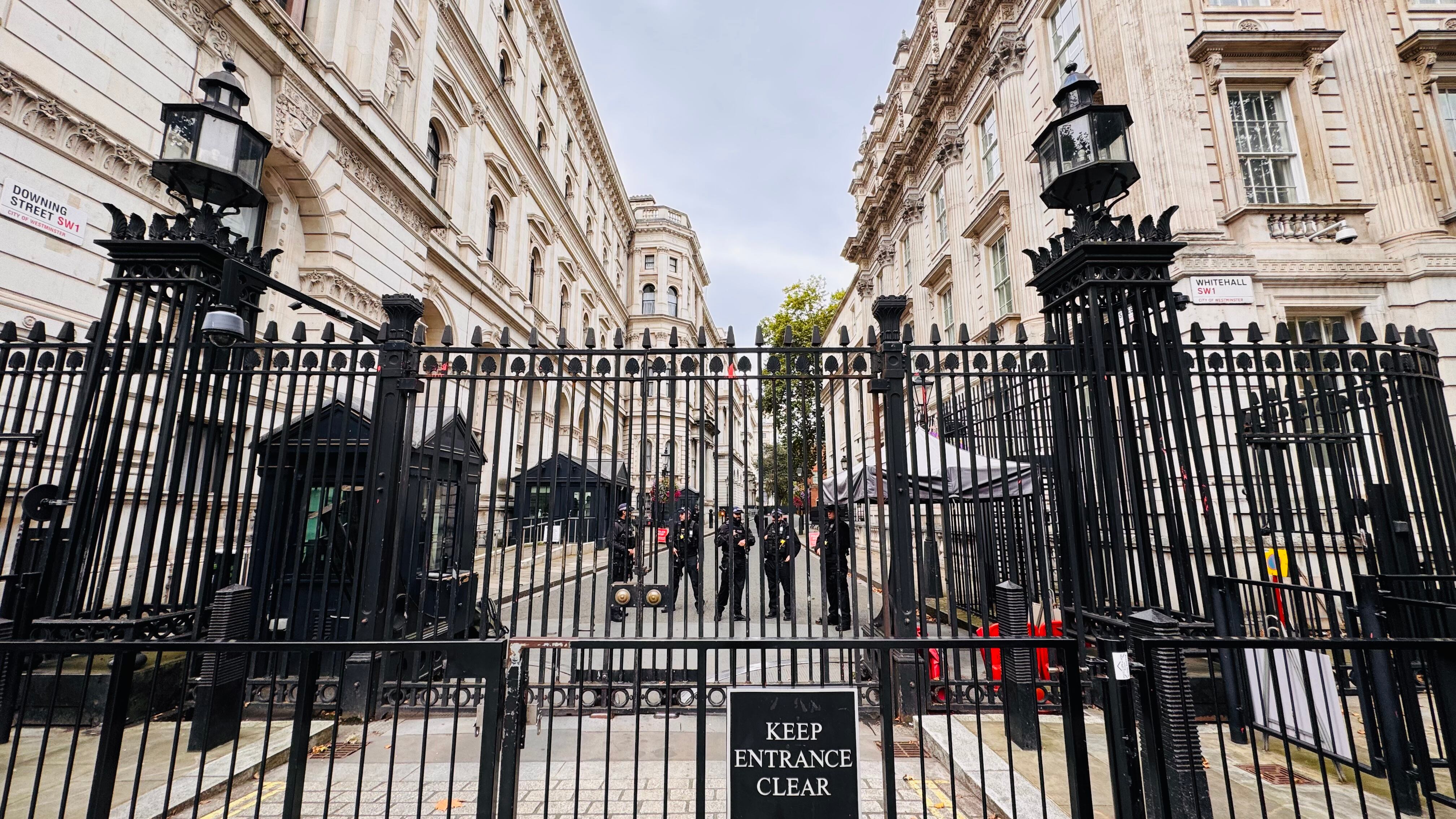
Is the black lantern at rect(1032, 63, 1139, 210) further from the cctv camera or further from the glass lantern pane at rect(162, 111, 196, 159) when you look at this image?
the glass lantern pane at rect(162, 111, 196, 159)

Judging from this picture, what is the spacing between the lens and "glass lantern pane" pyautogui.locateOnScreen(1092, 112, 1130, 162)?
3822 millimetres

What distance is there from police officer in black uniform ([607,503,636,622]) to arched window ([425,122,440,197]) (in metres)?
11.5

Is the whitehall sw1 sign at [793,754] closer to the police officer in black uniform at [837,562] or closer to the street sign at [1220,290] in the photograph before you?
the police officer in black uniform at [837,562]

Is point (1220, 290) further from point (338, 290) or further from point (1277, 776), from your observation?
point (338, 290)

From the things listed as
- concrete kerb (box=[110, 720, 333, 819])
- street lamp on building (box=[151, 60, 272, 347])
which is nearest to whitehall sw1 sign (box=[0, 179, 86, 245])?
street lamp on building (box=[151, 60, 272, 347])

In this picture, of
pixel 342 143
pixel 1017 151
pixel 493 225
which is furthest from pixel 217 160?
pixel 493 225

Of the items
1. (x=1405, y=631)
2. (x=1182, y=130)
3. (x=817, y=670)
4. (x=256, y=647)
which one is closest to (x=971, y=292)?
(x=1182, y=130)

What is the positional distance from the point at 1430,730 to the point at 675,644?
6838mm

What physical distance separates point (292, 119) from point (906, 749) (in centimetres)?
1344

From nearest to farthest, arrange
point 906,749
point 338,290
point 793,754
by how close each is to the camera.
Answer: point 793,754, point 906,749, point 338,290

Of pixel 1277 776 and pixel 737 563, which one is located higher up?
pixel 737 563

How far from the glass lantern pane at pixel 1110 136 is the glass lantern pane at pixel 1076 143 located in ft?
0.13

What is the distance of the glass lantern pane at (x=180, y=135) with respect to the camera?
3977 mm

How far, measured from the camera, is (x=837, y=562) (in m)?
5.35
